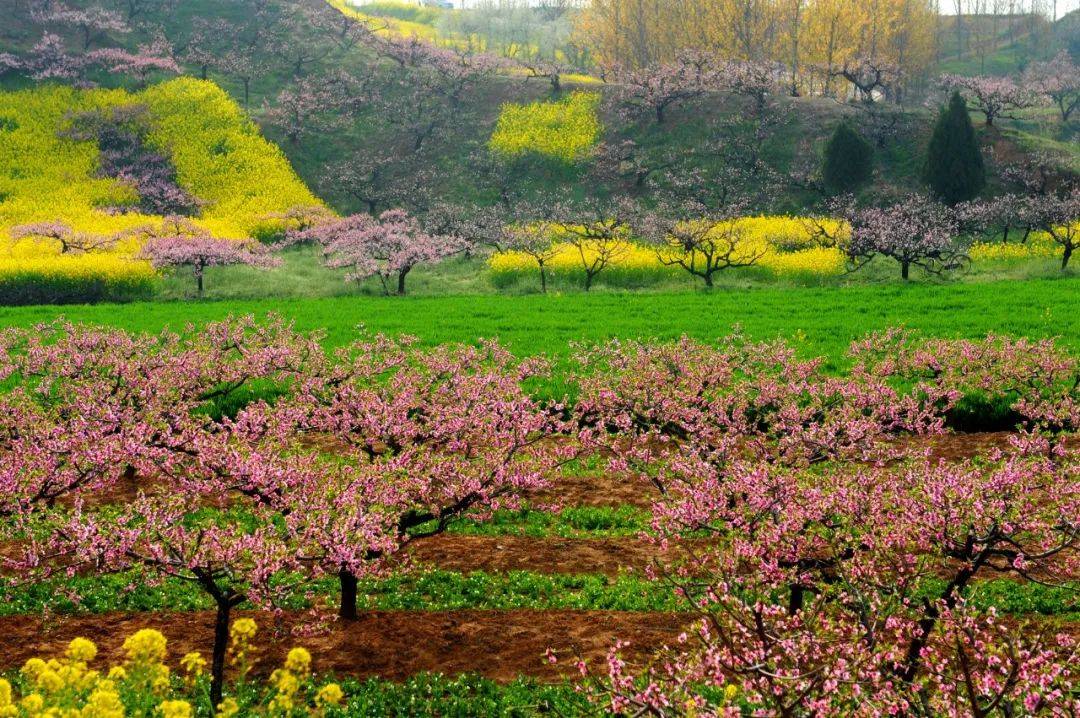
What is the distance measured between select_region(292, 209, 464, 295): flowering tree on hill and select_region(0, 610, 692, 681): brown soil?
29.3 m

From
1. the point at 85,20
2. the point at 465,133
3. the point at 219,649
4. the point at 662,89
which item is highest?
the point at 85,20

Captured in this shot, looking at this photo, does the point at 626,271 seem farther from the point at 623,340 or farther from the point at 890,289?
the point at 623,340

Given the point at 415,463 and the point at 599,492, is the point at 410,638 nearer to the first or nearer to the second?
the point at 415,463

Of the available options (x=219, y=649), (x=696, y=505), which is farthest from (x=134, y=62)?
(x=696, y=505)

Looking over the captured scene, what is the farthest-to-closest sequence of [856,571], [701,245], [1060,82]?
[1060,82]
[701,245]
[856,571]

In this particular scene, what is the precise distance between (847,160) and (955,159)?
21.4 ft

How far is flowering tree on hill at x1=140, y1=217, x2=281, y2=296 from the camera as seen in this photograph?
1555 inches

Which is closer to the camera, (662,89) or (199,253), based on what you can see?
(199,253)

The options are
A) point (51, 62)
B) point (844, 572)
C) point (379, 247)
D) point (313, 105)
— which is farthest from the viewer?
point (313, 105)

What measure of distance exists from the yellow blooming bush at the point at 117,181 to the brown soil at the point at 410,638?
3289cm

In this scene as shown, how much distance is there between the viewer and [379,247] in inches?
1633

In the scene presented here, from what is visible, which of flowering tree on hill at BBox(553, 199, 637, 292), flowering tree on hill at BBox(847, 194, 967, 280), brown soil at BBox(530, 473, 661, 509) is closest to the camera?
brown soil at BBox(530, 473, 661, 509)

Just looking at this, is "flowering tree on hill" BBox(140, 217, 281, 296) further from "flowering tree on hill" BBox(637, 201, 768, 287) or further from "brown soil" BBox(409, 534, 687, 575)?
"brown soil" BBox(409, 534, 687, 575)

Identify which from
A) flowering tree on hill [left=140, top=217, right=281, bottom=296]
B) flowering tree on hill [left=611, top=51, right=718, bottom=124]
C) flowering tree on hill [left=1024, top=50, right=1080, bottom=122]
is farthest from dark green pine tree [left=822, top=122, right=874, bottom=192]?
flowering tree on hill [left=140, top=217, right=281, bottom=296]
